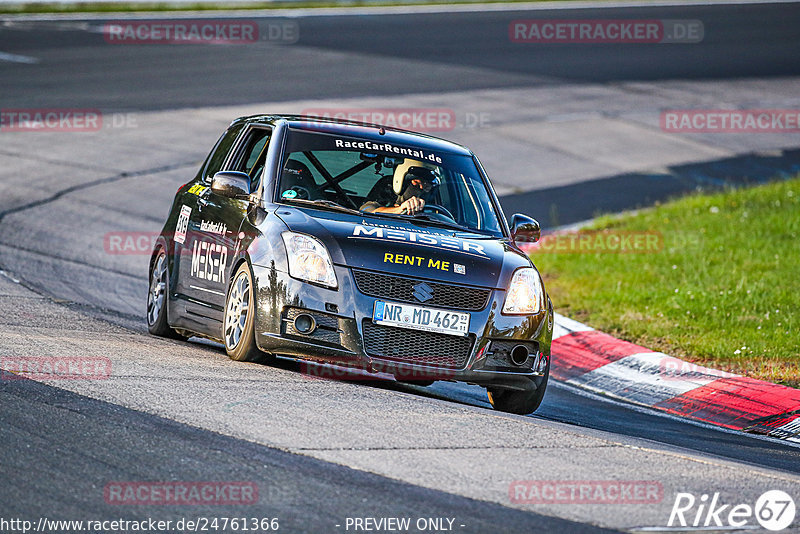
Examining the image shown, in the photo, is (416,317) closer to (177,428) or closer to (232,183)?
(232,183)

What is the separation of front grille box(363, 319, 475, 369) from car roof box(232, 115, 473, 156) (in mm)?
1912

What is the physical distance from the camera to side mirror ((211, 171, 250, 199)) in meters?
8.04

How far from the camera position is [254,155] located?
881 centimetres

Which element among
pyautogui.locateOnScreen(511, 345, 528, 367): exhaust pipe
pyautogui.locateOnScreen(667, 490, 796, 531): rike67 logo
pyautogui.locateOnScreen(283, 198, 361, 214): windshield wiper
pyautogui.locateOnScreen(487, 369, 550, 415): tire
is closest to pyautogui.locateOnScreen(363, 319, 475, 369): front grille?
pyautogui.locateOnScreen(511, 345, 528, 367): exhaust pipe

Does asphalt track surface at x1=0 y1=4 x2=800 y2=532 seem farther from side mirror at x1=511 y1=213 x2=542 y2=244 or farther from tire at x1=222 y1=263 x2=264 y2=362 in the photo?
side mirror at x1=511 y1=213 x2=542 y2=244

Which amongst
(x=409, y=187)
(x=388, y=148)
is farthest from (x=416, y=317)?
(x=388, y=148)

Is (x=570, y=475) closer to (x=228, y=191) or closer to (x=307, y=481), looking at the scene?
(x=307, y=481)

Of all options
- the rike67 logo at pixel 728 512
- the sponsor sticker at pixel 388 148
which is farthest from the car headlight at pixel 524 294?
the rike67 logo at pixel 728 512

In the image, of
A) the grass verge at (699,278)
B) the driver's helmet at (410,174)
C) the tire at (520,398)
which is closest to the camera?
the tire at (520,398)

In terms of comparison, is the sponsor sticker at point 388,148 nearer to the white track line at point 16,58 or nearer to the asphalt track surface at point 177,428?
the asphalt track surface at point 177,428

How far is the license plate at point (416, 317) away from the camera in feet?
23.7

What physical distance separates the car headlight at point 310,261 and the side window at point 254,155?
1.19 m

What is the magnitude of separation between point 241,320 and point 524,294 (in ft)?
5.87

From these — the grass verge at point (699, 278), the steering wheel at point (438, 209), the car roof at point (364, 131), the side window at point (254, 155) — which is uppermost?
the car roof at point (364, 131)
